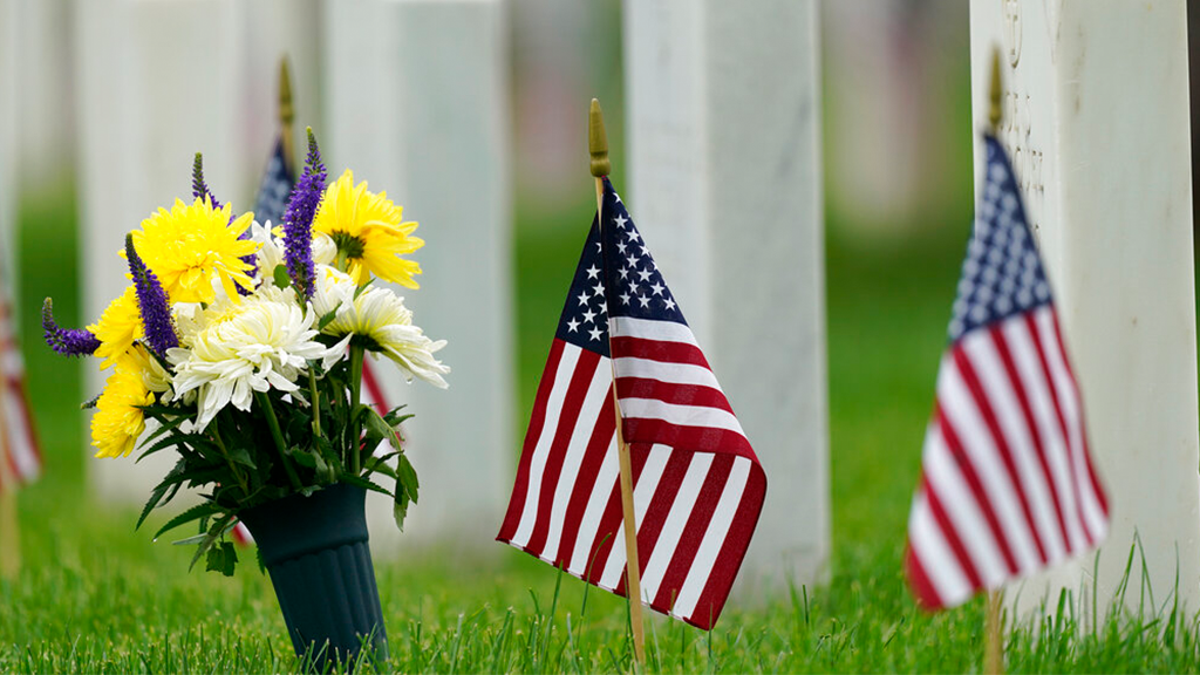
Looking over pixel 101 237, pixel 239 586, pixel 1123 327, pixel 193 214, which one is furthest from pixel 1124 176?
pixel 101 237

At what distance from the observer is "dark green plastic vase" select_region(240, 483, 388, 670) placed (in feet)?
11.8

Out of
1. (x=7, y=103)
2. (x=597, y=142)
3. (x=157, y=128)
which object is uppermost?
(x=7, y=103)

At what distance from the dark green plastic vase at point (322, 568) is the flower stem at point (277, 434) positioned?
0.20 feet

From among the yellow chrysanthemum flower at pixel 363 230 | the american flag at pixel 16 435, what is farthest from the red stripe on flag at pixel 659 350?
the american flag at pixel 16 435

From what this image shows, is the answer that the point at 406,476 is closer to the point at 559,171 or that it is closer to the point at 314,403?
the point at 314,403

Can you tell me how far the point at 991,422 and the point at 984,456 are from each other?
67mm

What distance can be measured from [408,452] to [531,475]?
3.62m

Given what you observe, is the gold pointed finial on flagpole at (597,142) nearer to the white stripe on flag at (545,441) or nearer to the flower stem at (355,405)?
the white stripe on flag at (545,441)

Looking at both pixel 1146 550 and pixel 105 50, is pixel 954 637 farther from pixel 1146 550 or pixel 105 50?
pixel 105 50

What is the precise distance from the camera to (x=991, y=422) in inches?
117

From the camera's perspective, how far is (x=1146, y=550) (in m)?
4.10

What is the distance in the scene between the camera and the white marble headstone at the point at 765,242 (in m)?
5.58

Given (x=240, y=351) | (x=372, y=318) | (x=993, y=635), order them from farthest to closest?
(x=372, y=318), (x=240, y=351), (x=993, y=635)

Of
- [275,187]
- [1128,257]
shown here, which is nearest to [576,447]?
[1128,257]
